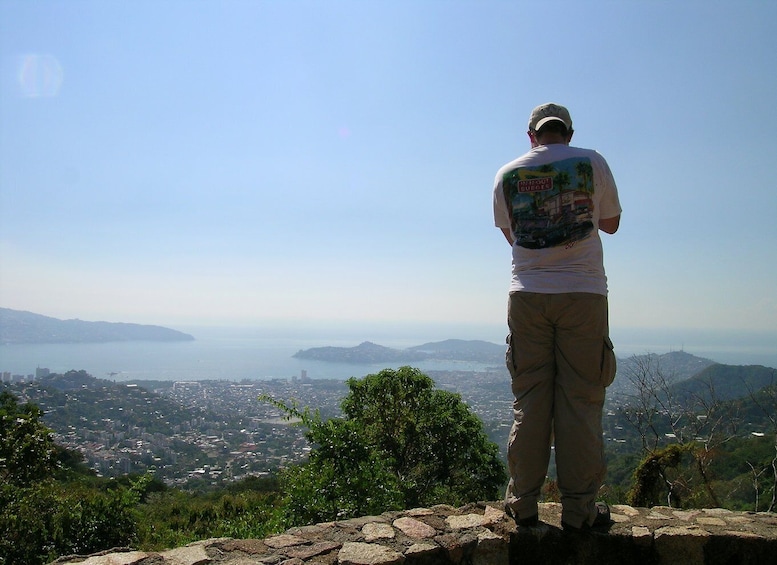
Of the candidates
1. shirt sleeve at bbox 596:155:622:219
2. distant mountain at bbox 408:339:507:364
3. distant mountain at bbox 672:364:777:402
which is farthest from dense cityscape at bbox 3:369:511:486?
shirt sleeve at bbox 596:155:622:219

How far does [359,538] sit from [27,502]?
8.54 feet

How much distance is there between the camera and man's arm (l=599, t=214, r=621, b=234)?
2.23m

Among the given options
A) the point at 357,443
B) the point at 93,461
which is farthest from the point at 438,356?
the point at 357,443

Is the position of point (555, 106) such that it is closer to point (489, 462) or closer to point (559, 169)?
point (559, 169)

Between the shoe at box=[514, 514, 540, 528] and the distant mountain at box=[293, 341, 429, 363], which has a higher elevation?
the shoe at box=[514, 514, 540, 528]

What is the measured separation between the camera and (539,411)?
2117mm

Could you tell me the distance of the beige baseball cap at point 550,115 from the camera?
2.29 m

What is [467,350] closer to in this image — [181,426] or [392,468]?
[181,426]

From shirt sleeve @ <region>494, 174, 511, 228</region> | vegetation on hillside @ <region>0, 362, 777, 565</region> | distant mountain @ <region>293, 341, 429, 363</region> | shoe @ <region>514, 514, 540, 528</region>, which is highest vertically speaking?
shirt sleeve @ <region>494, 174, 511, 228</region>

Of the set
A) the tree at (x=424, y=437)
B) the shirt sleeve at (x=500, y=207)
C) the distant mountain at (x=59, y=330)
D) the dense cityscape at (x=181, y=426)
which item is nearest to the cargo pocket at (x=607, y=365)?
the shirt sleeve at (x=500, y=207)

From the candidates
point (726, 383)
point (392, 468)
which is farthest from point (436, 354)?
point (392, 468)

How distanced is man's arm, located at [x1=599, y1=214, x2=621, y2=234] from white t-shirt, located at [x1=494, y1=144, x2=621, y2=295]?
3 centimetres

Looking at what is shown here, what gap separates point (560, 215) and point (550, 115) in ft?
1.88

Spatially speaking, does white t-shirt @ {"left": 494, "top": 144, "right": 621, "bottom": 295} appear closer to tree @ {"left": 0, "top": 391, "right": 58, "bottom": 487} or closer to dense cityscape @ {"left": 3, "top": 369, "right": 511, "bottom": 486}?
tree @ {"left": 0, "top": 391, "right": 58, "bottom": 487}
